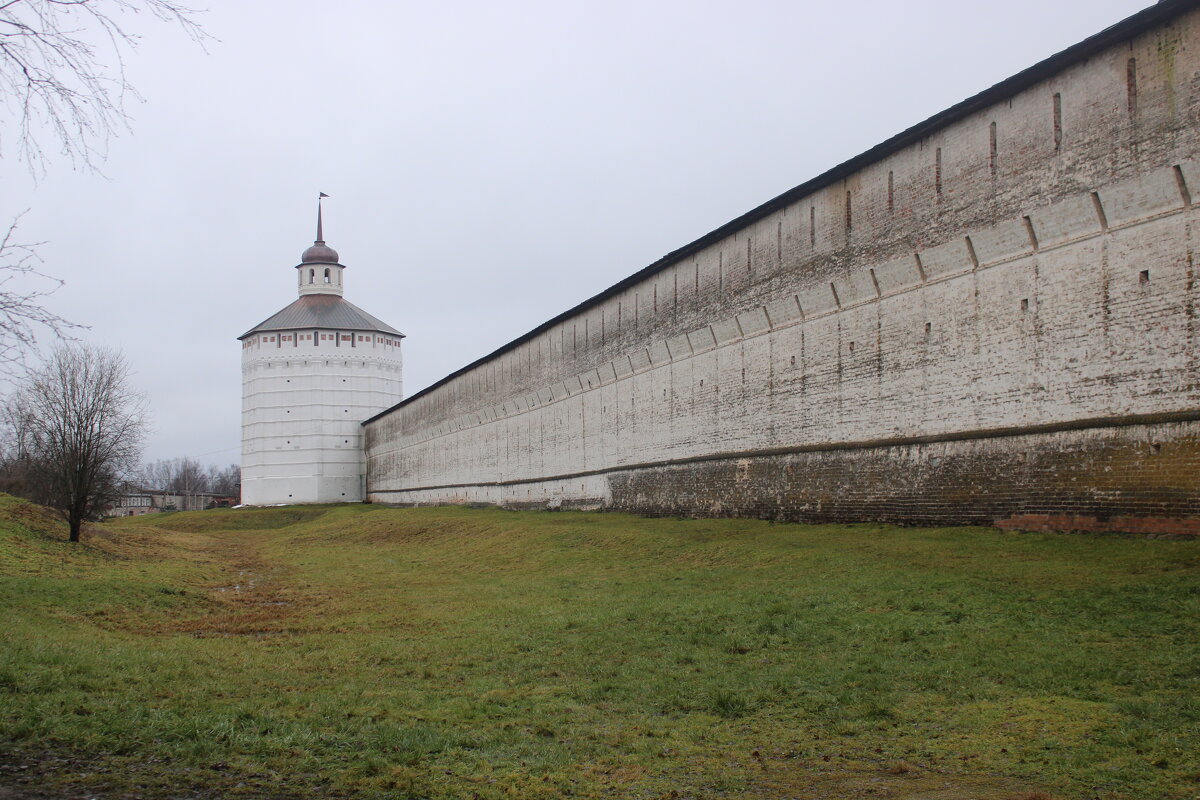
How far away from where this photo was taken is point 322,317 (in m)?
61.7

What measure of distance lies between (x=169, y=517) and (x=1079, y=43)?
177 feet

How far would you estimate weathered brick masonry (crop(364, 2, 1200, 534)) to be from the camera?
1172 cm

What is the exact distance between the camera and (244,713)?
6613 millimetres

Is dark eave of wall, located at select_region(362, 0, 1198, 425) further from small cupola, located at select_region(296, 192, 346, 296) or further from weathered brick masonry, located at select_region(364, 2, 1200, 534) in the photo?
small cupola, located at select_region(296, 192, 346, 296)

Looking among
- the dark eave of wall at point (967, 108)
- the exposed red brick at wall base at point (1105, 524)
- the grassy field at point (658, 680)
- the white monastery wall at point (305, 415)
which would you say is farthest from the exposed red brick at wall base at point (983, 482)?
the white monastery wall at point (305, 415)

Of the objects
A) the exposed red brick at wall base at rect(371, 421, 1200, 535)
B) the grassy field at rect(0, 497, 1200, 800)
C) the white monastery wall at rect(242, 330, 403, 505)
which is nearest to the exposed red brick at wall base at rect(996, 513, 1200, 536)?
the exposed red brick at wall base at rect(371, 421, 1200, 535)

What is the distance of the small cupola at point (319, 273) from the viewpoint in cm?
6475

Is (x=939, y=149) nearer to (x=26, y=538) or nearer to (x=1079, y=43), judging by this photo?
(x=1079, y=43)

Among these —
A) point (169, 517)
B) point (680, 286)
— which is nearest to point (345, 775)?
point (680, 286)

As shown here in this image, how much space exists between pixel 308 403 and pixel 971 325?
5211 centimetres

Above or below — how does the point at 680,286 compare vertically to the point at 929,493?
above

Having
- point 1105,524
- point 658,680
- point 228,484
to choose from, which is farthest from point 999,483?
point 228,484

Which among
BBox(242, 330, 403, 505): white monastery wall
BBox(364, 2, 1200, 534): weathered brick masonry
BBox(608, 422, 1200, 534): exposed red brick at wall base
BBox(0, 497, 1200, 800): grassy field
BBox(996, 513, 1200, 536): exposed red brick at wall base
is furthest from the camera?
BBox(242, 330, 403, 505): white monastery wall

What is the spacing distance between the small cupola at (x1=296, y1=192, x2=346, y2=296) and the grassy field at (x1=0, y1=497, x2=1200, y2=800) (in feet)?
169
